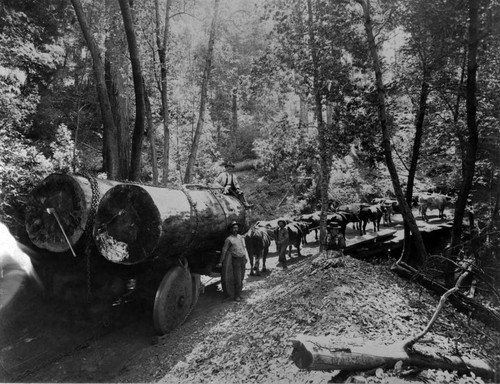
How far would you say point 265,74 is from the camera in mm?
12297

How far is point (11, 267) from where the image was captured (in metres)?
5.86

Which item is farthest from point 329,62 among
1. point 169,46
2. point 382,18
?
point 169,46

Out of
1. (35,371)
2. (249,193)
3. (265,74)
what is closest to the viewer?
(35,371)

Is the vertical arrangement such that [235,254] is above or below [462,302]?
above

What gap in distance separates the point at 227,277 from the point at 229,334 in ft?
6.67

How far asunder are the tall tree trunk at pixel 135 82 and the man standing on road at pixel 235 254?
3.43 meters

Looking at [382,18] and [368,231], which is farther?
[368,231]

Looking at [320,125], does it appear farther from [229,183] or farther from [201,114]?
[201,114]

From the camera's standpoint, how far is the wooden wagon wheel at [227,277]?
7.97 metres

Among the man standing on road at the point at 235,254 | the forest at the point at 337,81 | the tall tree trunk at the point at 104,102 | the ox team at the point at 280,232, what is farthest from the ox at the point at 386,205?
the tall tree trunk at the point at 104,102

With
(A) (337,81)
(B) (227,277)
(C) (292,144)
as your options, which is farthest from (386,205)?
(B) (227,277)

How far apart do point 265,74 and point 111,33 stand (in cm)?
512

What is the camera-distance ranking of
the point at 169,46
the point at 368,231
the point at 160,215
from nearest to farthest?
the point at 160,215 < the point at 169,46 < the point at 368,231

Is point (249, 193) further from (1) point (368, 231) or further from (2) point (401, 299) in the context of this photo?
(2) point (401, 299)
